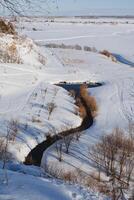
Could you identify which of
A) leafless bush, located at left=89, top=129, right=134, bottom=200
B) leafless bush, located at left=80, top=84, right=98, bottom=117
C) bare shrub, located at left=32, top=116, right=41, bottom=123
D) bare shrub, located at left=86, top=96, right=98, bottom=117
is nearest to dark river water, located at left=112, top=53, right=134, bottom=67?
leafless bush, located at left=80, top=84, right=98, bottom=117

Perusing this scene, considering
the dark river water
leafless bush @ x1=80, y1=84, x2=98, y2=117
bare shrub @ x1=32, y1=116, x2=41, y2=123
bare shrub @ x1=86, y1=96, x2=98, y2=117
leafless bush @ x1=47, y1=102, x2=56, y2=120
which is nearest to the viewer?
bare shrub @ x1=32, y1=116, x2=41, y2=123

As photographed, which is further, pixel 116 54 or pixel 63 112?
pixel 116 54

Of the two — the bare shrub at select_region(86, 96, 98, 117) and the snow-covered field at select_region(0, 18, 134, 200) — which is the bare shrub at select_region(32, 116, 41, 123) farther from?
the bare shrub at select_region(86, 96, 98, 117)

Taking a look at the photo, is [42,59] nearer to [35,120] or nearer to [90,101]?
[90,101]

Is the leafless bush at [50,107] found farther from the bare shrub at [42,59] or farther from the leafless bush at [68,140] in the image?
the bare shrub at [42,59]

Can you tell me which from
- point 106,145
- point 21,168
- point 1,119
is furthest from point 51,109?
point 21,168

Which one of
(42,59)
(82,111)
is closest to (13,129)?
(82,111)

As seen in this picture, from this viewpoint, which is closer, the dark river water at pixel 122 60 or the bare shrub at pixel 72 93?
the bare shrub at pixel 72 93

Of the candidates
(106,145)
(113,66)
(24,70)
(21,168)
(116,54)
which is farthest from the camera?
(116,54)

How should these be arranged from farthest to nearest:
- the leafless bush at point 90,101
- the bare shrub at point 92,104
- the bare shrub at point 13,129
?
the leafless bush at point 90,101
the bare shrub at point 92,104
the bare shrub at point 13,129

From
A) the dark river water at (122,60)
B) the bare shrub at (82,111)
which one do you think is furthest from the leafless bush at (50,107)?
the dark river water at (122,60)

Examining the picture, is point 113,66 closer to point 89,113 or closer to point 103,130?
point 89,113
